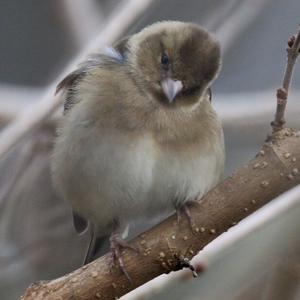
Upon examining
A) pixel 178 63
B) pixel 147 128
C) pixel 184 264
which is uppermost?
pixel 178 63

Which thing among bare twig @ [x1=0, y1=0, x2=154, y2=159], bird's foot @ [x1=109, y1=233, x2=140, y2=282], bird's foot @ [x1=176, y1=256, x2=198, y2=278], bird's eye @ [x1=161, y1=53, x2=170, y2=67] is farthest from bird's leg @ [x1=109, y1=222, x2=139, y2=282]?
bird's eye @ [x1=161, y1=53, x2=170, y2=67]

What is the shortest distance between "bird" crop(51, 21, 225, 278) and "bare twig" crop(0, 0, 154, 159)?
4cm

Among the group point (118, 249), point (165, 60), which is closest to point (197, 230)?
point (118, 249)

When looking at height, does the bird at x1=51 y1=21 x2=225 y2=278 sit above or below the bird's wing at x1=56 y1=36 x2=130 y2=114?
below

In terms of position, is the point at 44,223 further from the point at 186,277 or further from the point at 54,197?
the point at 186,277

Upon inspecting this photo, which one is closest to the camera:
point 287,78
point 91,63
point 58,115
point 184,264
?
point 287,78

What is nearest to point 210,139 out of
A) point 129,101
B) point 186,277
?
point 129,101

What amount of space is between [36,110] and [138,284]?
0.58 metres

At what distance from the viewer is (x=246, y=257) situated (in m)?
2.37

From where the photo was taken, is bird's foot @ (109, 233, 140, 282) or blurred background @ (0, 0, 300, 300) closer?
bird's foot @ (109, 233, 140, 282)

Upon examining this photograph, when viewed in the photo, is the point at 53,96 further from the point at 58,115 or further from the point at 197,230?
the point at 197,230

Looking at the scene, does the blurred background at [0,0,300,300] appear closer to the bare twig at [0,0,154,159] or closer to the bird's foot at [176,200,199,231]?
the bare twig at [0,0,154,159]

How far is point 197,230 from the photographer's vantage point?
2105 millimetres

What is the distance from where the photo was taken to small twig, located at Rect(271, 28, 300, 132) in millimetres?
1853
